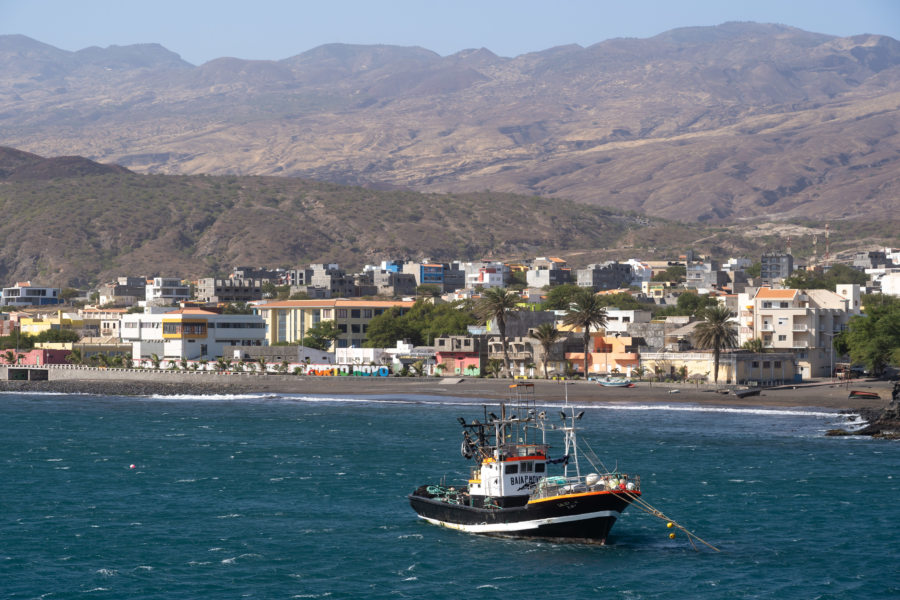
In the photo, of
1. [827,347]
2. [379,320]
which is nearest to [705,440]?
[827,347]

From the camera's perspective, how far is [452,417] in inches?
4365

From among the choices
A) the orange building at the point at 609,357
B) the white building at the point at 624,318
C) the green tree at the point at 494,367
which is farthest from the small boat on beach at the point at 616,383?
the white building at the point at 624,318

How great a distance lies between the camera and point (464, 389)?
13825cm

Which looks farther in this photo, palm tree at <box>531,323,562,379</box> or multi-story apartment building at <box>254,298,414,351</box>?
multi-story apartment building at <box>254,298,414,351</box>

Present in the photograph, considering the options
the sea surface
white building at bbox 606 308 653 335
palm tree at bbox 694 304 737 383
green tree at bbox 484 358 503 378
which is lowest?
the sea surface

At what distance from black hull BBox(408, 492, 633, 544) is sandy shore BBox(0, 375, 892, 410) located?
2035 inches

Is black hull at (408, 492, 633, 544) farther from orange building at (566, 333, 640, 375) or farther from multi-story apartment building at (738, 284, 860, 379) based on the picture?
orange building at (566, 333, 640, 375)

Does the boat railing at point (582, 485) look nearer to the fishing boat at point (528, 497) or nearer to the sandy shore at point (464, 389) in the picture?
the fishing boat at point (528, 497)

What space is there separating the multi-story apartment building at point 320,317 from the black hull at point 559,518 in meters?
126

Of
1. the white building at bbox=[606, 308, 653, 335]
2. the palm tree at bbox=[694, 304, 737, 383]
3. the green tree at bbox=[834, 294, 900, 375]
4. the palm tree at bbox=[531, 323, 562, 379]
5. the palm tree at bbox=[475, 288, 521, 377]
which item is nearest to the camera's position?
the palm tree at bbox=[694, 304, 737, 383]

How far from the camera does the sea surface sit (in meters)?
49.8

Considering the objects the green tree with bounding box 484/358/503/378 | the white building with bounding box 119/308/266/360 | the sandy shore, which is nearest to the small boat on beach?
the sandy shore

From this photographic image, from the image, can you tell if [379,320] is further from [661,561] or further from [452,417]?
[661,561]

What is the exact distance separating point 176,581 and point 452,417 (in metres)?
61.3
